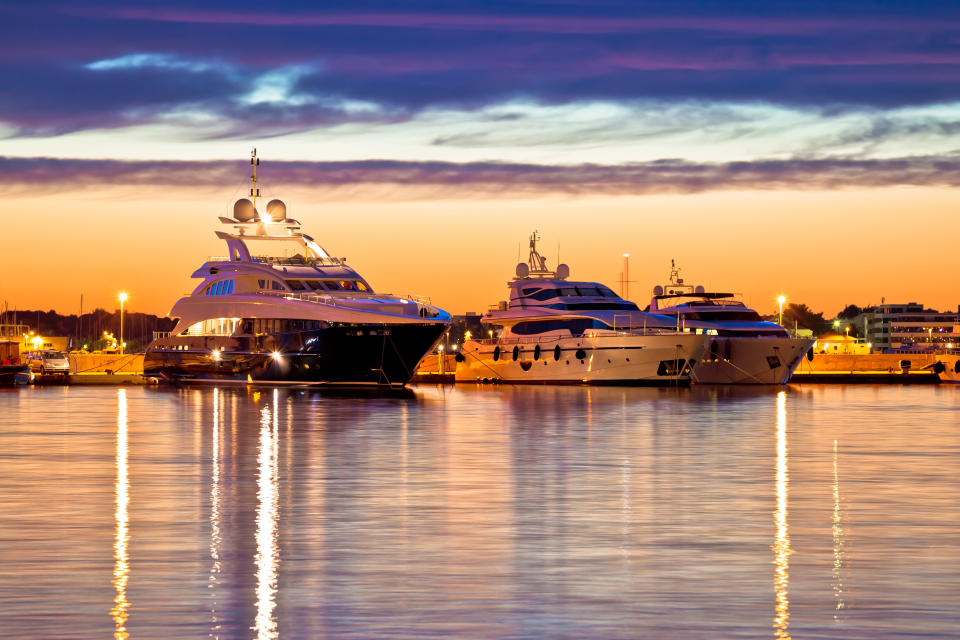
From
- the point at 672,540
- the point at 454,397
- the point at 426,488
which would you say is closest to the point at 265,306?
the point at 454,397

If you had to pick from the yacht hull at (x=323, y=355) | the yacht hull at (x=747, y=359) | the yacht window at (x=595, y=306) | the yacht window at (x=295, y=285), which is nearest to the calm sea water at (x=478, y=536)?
the yacht hull at (x=323, y=355)

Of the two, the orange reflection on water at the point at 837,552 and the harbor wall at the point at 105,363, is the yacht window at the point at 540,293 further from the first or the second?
the orange reflection on water at the point at 837,552

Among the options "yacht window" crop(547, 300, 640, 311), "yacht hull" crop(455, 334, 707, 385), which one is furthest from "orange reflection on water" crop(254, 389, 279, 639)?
"yacht window" crop(547, 300, 640, 311)

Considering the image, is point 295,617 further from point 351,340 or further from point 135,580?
point 351,340

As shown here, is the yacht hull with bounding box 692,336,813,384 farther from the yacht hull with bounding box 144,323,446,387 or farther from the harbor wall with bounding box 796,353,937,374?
the harbor wall with bounding box 796,353,937,374

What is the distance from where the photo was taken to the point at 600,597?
44.7 ft

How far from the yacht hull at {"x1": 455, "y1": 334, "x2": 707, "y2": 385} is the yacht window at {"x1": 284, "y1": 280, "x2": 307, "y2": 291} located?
66.4ft

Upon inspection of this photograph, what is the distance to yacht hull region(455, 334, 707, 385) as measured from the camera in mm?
90562

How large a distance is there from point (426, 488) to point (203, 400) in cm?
4518

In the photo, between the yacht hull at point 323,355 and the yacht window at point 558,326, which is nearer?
the yacht hull at point 323,355

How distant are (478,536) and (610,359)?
246ft

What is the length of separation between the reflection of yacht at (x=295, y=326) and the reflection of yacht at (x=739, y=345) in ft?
71.0

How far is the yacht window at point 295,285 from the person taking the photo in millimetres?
82188

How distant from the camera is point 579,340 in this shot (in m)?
93.8
